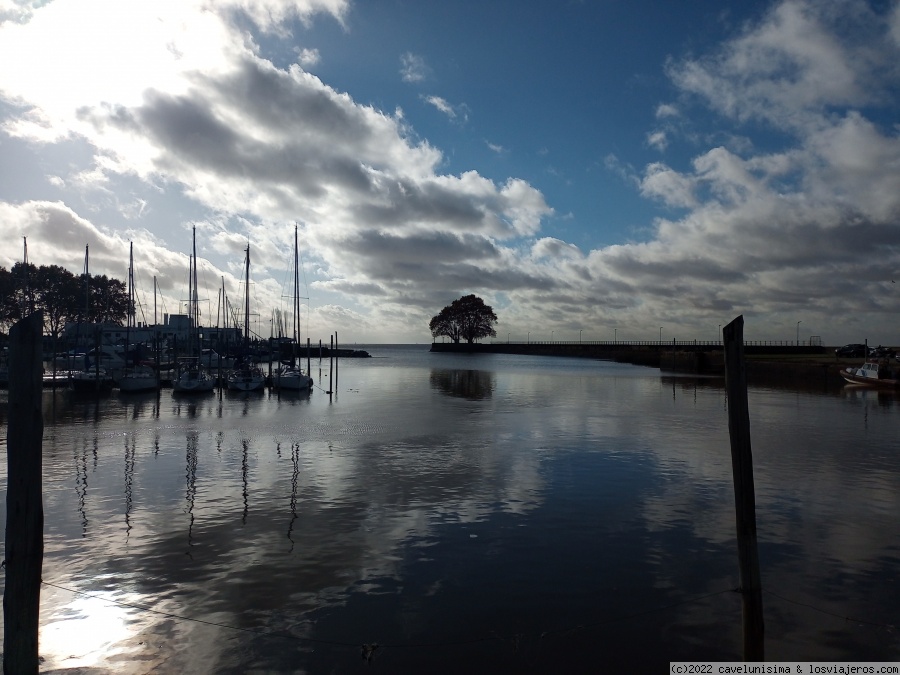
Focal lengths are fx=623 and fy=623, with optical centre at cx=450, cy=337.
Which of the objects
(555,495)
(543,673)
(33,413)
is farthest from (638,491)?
(33,413)

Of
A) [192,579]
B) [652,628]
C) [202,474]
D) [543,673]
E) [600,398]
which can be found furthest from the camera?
[600,398]

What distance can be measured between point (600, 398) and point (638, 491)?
32.0 m

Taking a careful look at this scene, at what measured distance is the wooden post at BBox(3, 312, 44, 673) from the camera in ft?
21.6

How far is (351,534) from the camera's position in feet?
43.0

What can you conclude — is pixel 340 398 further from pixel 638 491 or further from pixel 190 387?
pixel 638 491

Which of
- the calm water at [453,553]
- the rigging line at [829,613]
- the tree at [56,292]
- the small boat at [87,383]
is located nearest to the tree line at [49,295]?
the tree at [56,292]

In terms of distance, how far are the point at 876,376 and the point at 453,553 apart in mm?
58226

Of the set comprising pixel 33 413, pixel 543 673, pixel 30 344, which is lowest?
pixel 543 673

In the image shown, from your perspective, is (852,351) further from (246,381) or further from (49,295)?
(49,295)

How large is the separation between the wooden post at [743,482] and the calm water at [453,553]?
13.3 inches

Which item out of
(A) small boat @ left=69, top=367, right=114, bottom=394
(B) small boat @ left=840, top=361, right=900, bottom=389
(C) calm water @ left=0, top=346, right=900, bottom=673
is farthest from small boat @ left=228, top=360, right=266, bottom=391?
(B) small boat @ left=840, top=361, right=900, bottom=389

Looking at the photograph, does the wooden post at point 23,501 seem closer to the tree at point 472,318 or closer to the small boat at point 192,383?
the small boat at point 192,383

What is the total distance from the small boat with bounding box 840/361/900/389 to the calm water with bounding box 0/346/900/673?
35.8m

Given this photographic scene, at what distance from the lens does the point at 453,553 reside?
11.9 metres
